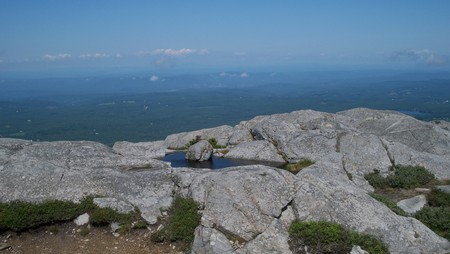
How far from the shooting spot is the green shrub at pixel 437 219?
1958 cm

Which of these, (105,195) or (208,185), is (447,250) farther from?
(105,195)

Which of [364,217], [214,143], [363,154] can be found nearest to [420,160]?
[363,154]

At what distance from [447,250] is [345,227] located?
13.9ft

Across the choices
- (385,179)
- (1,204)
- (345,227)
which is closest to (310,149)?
(385,179)

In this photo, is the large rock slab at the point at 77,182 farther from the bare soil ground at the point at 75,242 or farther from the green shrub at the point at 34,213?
the bare soil ground at the point at 75,242

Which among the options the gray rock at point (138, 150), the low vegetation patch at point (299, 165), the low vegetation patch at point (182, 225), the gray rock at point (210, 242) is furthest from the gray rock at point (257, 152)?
the gray rock at point (210, 242)

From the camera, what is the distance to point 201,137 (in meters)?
39.9

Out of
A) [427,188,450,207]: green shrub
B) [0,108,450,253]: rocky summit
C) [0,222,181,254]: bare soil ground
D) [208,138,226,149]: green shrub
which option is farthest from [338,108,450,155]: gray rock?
[0,222,181,254]: bare soil ground

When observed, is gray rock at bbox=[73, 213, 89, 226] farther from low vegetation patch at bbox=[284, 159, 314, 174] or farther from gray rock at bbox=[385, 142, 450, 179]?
gray rock at bbox=[385, 142, 450, 179]

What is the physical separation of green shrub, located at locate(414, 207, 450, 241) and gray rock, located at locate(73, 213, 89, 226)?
1643 cm

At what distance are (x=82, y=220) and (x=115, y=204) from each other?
1575mm

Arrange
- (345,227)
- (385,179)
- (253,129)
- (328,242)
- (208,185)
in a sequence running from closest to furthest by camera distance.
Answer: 1. (328,242)
2. (345,227)
3. (208,185)
4. (385,179)
5. (253,129)

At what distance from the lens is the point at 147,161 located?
79.0ft

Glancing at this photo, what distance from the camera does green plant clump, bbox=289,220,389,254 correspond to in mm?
16156
